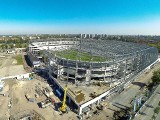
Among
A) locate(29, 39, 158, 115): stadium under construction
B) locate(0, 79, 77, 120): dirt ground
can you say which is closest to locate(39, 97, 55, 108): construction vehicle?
locate(0, 79, 77, 120): dirt ground

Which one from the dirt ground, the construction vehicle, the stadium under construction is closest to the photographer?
the dirt ground

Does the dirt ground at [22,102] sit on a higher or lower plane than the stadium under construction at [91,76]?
lower

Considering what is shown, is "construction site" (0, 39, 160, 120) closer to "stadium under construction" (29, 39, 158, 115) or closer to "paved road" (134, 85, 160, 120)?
"stadium under construction" (29, 39, 158, 115)

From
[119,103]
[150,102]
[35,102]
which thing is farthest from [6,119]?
[150,102]

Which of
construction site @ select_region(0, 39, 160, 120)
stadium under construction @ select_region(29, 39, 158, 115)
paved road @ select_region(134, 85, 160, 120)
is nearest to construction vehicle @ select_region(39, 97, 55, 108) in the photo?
construction site @ select_region(0, 39, 160, 120)

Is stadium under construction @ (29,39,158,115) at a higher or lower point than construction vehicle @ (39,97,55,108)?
higher

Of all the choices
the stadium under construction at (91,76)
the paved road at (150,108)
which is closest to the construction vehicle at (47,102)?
the stadium under construction at (91,76)

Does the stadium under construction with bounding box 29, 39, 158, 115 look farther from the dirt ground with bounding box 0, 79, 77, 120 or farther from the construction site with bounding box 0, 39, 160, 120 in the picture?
the dirt ground with bounding box 0, 79, 77, 120

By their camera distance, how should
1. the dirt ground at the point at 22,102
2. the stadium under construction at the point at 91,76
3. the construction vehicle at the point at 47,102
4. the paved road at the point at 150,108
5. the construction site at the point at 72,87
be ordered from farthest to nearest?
the stadium under construction at the point at 91,76
the construction vehicle at the point at 47,102
the construction site at the point at 72,87
the dirt ground at the point at 22,102
the paved road at the point at 150,108

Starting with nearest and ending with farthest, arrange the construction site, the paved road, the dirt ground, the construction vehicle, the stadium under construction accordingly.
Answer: the paved road → the dirt ground → the construction site → the construction vehicle → the stadium under construction

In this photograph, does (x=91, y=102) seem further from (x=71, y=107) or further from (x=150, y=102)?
(x=150, y=102)

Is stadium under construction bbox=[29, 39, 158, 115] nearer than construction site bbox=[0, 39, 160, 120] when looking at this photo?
No

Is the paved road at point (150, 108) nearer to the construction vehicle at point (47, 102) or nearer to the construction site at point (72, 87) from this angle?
the construction site at point (72, 87)
